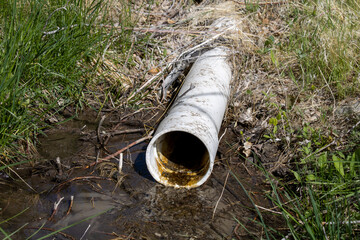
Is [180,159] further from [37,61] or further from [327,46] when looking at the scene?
[327,46]

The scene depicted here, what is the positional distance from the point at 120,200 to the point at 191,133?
2.44ft

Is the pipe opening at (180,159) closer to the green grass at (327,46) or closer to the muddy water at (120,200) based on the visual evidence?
the muddy water at (120,200)

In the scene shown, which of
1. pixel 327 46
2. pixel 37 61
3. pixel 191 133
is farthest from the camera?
pixel 327 46

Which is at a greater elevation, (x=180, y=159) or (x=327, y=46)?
(x=327, y=46)

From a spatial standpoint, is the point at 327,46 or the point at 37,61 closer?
the point at 37,61

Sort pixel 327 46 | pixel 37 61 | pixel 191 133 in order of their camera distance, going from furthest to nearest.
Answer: pixel 327 46
pixel 37 61
pixel 191 133

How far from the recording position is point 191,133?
2.71 metres

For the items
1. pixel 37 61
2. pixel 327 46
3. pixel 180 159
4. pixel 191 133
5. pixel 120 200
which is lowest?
pixel 180 159

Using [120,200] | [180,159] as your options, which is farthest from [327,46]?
[120,200]

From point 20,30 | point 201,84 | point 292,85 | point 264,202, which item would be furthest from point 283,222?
point 20,30

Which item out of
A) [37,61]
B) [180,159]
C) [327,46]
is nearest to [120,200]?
[180,159]

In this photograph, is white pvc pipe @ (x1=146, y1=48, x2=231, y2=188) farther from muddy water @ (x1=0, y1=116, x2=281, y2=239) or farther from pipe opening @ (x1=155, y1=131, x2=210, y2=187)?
muddy water @ (x1=0, y1=116, x2=281, y2=239)

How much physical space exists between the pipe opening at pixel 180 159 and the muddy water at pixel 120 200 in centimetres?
11

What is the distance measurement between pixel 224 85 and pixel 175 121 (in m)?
1.13
